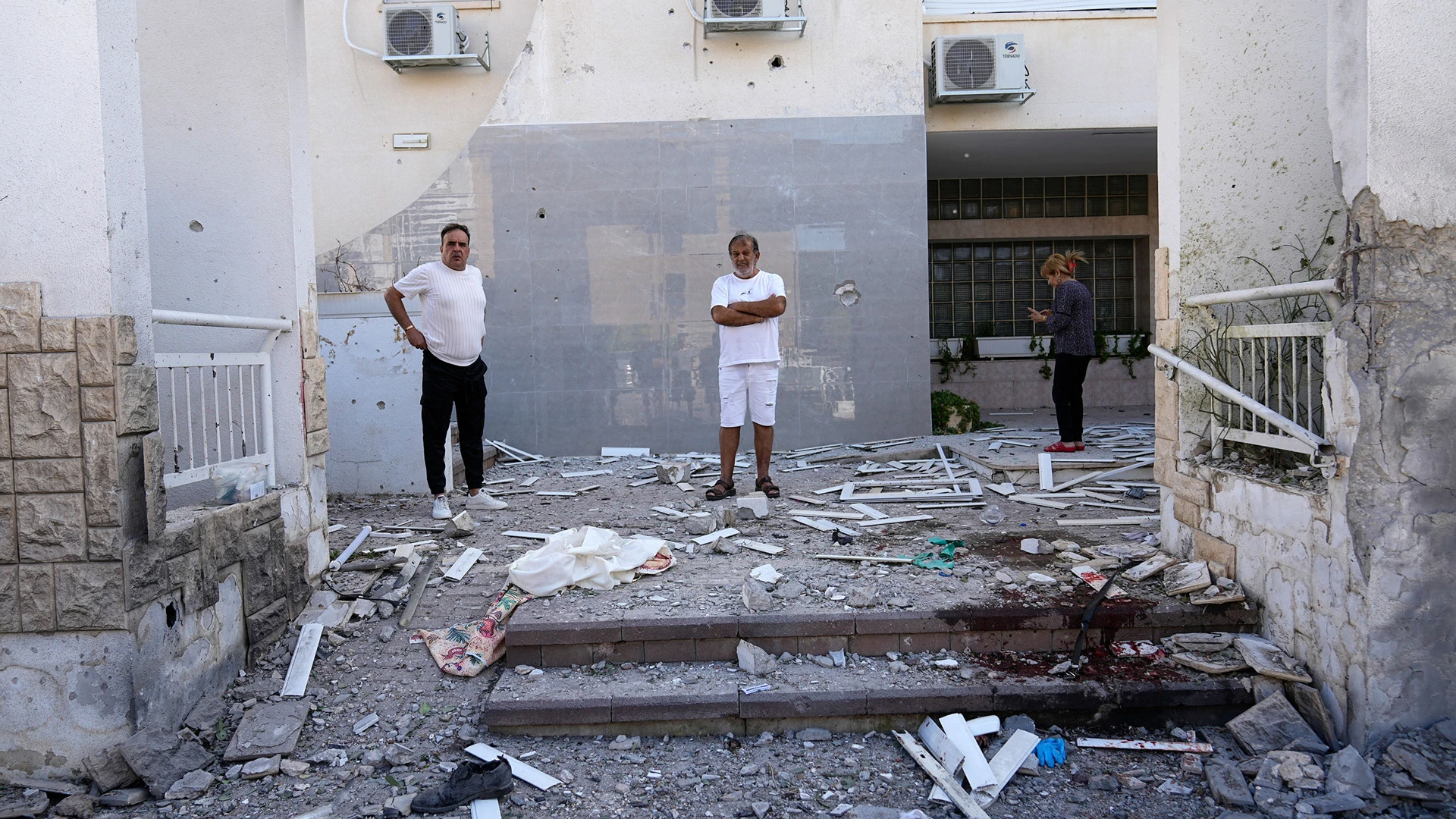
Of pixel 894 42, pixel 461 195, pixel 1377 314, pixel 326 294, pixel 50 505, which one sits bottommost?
pixel 50 505

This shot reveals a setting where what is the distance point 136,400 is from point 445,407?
2.84 meters

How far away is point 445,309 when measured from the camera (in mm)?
5996

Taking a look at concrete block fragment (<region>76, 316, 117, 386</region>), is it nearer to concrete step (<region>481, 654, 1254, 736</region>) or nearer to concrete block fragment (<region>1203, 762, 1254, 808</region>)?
concrete step (<region>481, 654, 1254, 736</region>)

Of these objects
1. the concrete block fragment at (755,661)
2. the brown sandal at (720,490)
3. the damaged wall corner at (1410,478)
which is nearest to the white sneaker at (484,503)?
the brown sandal at (720,490)

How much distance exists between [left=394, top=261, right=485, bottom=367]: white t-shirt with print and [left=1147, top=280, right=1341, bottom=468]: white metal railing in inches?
168

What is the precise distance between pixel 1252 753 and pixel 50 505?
14.9 ft

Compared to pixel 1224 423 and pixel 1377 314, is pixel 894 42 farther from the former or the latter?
pixel 1377 314

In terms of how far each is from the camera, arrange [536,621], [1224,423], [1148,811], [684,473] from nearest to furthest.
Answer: [1148,811]
[536,621]
[1224,423]
[684,473]

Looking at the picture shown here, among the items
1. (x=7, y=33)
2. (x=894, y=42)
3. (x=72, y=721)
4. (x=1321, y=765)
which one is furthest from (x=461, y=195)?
(x=1321, y=765)

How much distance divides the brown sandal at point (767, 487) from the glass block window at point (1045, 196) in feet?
25.0

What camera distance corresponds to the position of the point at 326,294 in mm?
8297

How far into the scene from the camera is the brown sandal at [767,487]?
6.75 meters

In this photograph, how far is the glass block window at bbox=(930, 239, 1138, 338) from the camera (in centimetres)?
1316

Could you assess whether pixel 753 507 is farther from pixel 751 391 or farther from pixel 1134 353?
pixel 1134 353
